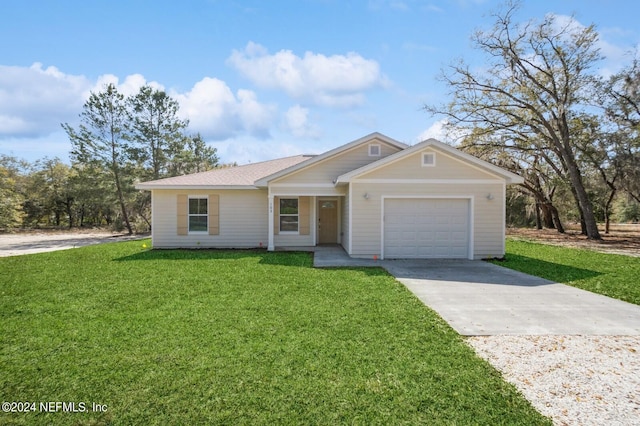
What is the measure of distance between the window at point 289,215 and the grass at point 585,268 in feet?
24.7

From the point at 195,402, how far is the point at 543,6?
21476 mm

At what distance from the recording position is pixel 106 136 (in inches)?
886

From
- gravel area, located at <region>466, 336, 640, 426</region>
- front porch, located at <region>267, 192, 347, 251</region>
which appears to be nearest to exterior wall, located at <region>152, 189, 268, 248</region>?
front porch, located at <region>267, 192, 347, 251</region>

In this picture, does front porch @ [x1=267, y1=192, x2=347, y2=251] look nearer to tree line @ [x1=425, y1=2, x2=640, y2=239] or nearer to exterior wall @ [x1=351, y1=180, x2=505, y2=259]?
exterior wall @ [x1=351, y1=180, x2=505, y2=259]

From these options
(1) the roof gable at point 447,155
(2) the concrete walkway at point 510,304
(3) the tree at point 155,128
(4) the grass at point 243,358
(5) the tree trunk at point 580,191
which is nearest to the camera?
(4) the grass at point 243,358

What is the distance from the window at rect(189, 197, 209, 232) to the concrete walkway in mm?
6491

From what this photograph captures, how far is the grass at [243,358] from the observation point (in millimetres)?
2811

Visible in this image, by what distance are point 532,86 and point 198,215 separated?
60.6 ft

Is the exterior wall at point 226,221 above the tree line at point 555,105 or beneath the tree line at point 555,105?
beneath

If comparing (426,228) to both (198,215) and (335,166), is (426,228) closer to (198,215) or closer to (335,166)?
(335,166)

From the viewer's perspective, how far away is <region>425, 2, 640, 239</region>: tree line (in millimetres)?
17172

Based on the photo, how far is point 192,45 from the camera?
12.1 metres

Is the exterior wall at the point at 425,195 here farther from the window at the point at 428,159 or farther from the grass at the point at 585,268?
the grass at the point at 585,268

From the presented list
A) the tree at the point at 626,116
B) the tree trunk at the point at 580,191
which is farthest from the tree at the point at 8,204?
the tree at the point at 626,116
